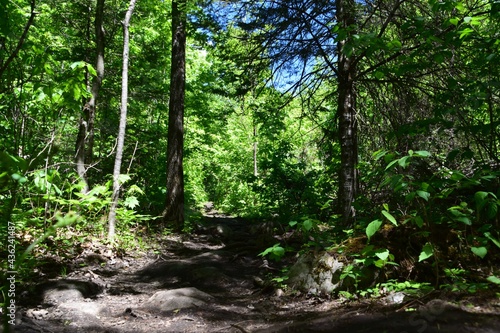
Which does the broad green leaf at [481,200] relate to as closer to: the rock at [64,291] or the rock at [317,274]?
the rock at [317,274]

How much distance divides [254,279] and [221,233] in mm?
5159

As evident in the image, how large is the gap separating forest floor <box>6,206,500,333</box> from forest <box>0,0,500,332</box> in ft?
0.70

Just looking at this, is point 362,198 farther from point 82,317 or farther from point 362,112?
point 82,317

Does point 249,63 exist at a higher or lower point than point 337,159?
higher

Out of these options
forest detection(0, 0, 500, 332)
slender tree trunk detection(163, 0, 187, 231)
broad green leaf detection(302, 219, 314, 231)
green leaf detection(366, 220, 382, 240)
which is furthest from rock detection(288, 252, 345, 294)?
slender tree trunk detection(163, 0, 187, 231)

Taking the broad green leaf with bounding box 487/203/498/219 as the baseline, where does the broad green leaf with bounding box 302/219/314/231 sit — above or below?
below

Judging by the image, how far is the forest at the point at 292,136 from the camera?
3295 millimetres

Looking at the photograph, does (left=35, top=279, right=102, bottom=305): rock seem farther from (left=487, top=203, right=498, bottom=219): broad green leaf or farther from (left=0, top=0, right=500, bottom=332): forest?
(left=487, top=203, right=498, bottom=219): broad green leaf

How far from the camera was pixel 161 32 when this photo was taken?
44.3ft

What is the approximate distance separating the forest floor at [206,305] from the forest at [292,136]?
0.21 metres

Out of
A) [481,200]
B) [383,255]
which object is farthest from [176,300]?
[481,200]

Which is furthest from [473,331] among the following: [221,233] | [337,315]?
[221,233]

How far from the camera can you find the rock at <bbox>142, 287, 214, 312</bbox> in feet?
13.1

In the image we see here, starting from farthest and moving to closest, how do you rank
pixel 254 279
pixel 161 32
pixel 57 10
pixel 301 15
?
pixel 161 32 < pixel 57 10 < pixel 301 15 < pixel 254 279
